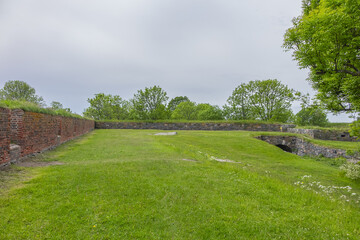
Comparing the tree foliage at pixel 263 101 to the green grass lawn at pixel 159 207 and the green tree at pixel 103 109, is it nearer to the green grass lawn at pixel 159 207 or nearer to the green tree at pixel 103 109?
the green tree at pixel 103 109

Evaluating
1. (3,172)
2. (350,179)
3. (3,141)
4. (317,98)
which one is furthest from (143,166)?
(350,179)

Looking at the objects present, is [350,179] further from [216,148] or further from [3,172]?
[3,172]

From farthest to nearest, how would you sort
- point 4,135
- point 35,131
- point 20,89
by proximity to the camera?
point 20,89 → point 35,131 → point 4,135

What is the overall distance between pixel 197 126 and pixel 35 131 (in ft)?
76.0

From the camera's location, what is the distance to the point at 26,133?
24.7 feet

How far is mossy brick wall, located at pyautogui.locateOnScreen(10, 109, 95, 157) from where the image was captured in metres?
7.12

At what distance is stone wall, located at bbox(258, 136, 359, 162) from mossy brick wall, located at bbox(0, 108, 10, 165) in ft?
A: 58.1

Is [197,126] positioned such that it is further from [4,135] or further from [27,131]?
[4,135]

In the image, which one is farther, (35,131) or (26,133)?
(35,131)

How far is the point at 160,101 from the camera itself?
34.8 metres

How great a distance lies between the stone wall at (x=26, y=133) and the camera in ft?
19.9

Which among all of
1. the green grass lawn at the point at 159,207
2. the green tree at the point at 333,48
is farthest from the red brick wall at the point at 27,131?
the green tree at the point at 333,48

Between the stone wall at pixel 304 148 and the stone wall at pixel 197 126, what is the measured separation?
740 centimetres

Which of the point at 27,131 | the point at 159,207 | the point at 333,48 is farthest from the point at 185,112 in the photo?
the point at 159,207
